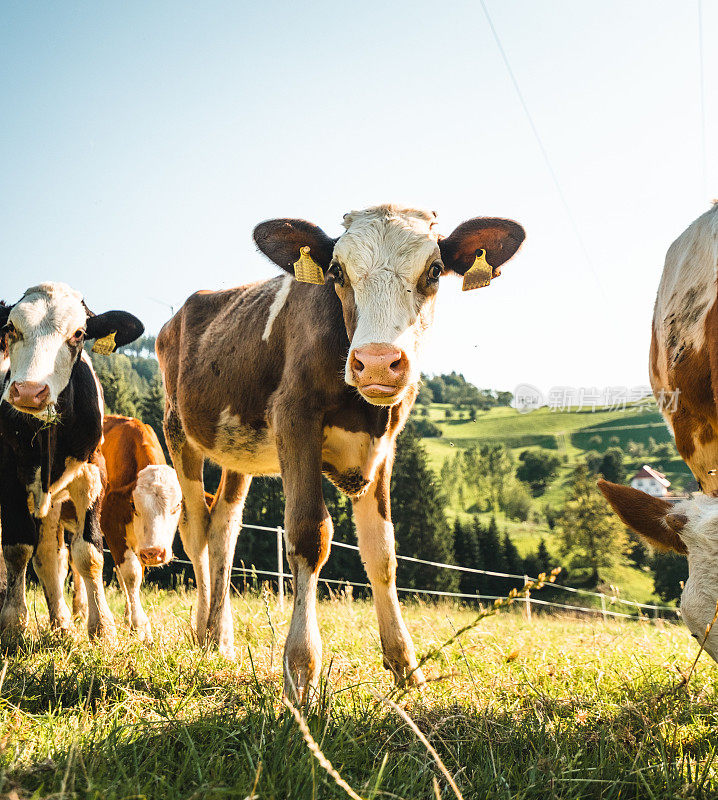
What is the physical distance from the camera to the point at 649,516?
110 inches

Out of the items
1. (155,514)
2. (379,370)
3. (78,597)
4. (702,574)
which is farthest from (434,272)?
(78,597)

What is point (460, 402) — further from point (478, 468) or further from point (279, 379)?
point (279, 379)

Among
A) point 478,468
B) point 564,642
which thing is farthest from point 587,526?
point 564,642

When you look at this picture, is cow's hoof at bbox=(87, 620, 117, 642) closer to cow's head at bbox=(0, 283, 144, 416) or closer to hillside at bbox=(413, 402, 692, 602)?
cow's head at bbox=(0, 283, 144, 416)

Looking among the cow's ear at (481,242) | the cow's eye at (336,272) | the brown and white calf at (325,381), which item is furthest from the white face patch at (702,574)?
the cow's eye at (336,272)

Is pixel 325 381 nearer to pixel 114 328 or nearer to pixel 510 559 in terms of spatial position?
pixel 114 328

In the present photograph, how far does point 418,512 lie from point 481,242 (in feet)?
168

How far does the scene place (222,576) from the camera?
5379 millimetres

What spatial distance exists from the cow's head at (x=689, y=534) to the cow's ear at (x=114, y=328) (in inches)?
179

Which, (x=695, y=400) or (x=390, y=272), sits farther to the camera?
(x=695, y=400)

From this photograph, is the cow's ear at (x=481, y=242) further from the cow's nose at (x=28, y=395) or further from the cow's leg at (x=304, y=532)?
the cow's nose at (x=28, y=395)

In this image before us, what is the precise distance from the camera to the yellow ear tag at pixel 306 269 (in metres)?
4.12

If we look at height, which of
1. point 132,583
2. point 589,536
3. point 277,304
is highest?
point 277,304

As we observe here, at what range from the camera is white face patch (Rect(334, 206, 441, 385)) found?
11.1 ft
